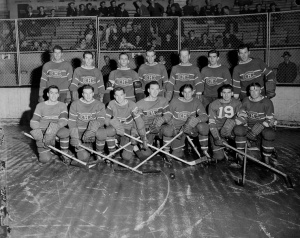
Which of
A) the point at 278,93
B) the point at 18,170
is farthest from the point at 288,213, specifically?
the point at 278,93

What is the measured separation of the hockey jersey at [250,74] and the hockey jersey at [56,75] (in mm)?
3435

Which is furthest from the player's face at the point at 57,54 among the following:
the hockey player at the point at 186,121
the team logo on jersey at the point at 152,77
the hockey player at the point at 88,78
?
the hockey player at the point at 186,121

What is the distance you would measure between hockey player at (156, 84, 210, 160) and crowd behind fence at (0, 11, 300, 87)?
11.1 feet

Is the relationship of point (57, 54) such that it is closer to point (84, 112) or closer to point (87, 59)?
point (87, 59)

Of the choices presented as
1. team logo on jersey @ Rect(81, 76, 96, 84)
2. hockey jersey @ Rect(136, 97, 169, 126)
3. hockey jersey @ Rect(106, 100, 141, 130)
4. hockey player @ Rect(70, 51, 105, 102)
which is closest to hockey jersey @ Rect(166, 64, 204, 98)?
hockey jersey @ Rect(136, 97, 169, 126)

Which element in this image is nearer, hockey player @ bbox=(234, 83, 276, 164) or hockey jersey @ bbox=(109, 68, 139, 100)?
hockey player @ bbox=(234, 83, 276, 164)

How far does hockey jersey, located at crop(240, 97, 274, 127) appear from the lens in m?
6.00

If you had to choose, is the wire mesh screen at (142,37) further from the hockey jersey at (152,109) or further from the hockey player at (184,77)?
the hockey jersey at (152,109)

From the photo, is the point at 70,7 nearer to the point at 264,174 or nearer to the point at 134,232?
the point at 264,174

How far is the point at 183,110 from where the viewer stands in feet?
20.8

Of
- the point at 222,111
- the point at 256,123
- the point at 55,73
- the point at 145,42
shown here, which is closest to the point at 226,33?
the point at 145,42

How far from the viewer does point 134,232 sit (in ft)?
12.1

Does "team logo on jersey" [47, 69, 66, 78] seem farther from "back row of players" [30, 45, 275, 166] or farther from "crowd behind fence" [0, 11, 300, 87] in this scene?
"crowd behind fence" [0, 11, 300, 87]

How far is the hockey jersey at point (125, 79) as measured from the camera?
7.00m
